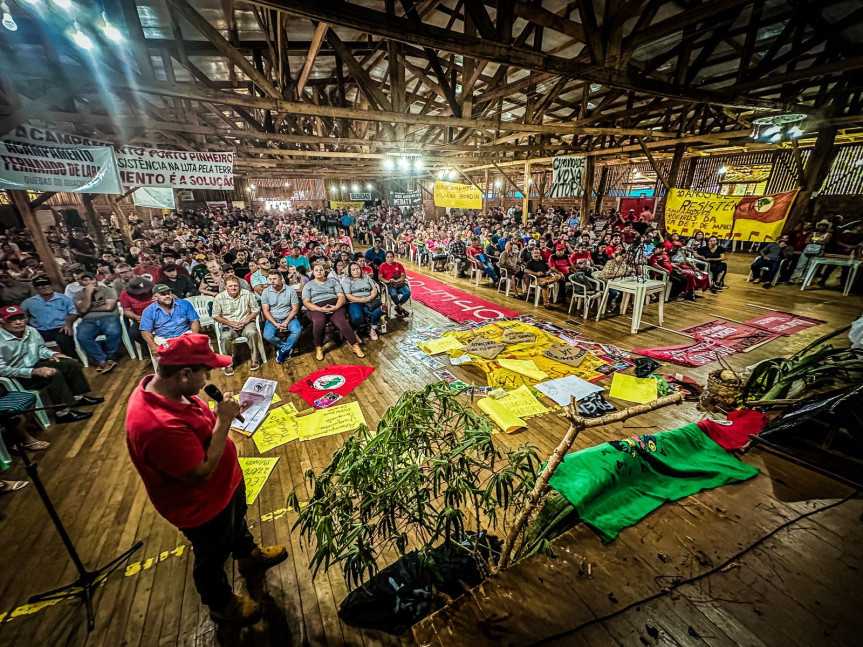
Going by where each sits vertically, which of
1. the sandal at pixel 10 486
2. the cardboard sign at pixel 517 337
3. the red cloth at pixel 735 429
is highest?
the red cloth at pixel 735 429

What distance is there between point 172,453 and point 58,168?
19.5 ft

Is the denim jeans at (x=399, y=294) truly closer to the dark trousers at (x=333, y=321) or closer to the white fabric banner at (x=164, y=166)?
the dark trousers at (x=333, y=321)

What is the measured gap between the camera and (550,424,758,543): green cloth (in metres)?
1.84

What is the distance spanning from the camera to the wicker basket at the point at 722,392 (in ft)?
10.0

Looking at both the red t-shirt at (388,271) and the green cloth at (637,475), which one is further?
the red t-shirt at (388,271)

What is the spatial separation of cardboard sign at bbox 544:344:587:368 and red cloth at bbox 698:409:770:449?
190 centimetres

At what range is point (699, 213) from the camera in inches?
354

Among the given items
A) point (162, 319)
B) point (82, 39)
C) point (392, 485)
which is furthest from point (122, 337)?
point (392, 485)

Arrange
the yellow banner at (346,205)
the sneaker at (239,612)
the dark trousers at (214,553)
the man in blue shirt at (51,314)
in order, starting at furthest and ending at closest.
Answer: the yellow banner at (346,205) → the man in blue shirt at (51,314) → the sneaker at (239,612) → the dark trousers at (214,553)

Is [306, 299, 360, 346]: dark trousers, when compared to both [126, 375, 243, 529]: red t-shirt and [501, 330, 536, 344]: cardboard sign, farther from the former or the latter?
[126, 375, 243, 529]: red t-shirt

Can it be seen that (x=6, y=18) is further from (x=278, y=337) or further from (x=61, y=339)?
(x=278, y=337)

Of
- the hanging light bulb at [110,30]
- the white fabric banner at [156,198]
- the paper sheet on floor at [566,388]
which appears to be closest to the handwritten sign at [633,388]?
the paper sheet on floor at [566,388]

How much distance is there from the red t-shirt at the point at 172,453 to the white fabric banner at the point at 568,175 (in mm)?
10429

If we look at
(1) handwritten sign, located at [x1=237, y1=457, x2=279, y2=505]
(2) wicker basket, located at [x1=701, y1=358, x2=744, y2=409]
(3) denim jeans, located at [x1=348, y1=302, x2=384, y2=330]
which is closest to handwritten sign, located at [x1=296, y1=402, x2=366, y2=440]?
(1) handwritten sign, located at [x1=237, y1=457, x2=279, y2=505]
